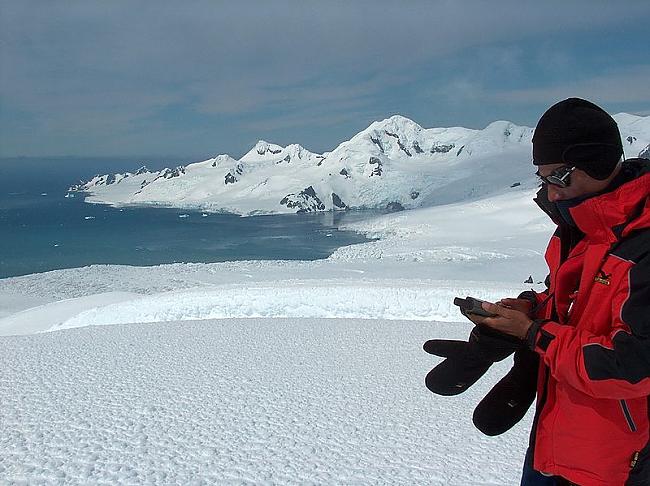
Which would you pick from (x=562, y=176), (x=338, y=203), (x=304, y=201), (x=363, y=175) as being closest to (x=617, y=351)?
(x=562, y=176)

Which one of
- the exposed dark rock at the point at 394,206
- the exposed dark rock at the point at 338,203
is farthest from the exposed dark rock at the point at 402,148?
the exposed dark rock at the point at 338,203

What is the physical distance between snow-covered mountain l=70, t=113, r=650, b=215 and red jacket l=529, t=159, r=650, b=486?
102695 millimetres

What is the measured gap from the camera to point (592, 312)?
1.57m

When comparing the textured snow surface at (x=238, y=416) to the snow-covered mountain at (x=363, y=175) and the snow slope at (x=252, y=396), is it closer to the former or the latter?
the snow slope at (x=252, y=396)

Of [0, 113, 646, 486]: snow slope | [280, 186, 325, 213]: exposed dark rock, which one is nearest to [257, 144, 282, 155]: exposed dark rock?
[280, 186, 325, 213]: exposed dark rock

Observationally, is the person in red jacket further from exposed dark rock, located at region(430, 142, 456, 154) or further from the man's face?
exposed dark rock, located at region(430, 142, 456, 154)

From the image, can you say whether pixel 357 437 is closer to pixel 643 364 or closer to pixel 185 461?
pixel 185 461

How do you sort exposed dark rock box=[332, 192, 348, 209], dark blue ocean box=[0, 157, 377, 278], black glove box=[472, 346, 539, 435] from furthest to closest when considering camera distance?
exposed dark rock box=[332, 192, 348, 209] → dark blue ocean box=[0, 157, 377, 278] → black glove box=[472, 346, 539, 435]

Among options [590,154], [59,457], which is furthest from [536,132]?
[59,457]

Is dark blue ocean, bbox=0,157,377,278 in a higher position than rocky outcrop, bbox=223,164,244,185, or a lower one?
lower

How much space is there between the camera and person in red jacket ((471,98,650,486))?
1453 millimetres

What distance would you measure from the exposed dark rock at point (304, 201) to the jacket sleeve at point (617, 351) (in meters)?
117

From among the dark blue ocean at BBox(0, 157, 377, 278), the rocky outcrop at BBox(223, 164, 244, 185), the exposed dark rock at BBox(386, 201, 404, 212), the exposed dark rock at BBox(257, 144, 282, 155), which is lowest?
the dark blue ocean at BBox(0, 157, 377, 278)

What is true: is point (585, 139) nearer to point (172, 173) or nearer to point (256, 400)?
point (256, 400)
